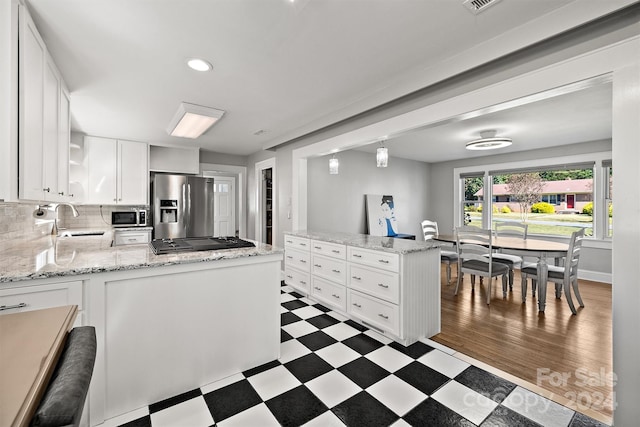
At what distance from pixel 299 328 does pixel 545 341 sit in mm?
2259

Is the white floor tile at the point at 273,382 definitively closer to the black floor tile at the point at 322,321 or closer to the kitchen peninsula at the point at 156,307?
the kitchen peninsula at the point at 156,307

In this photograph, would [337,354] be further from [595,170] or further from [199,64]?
[595,170]

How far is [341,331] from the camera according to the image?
8.87 feet

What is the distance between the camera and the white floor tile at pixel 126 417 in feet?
5.05

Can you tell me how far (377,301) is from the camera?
2631 millimetres

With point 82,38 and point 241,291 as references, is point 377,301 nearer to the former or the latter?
point 241,291

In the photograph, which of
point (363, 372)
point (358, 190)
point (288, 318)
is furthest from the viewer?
point (358, 190)

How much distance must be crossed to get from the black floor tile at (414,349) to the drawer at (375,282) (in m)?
0.37

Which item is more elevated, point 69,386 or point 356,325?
point 69,386

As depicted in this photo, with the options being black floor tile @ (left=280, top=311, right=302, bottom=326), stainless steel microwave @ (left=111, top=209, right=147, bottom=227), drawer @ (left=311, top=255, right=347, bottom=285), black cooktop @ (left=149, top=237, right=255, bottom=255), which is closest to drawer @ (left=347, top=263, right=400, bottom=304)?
drawer @ (left=311, top=255, right=347, bottom=285)

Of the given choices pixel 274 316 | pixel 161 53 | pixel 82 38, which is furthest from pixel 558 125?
pixel 82 38

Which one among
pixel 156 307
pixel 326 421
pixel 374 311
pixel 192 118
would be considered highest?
pixel 192 118

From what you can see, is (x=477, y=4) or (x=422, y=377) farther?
(x=422, y=377)

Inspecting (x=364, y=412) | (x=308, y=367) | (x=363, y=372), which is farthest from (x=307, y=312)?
(x=364, y=412)
